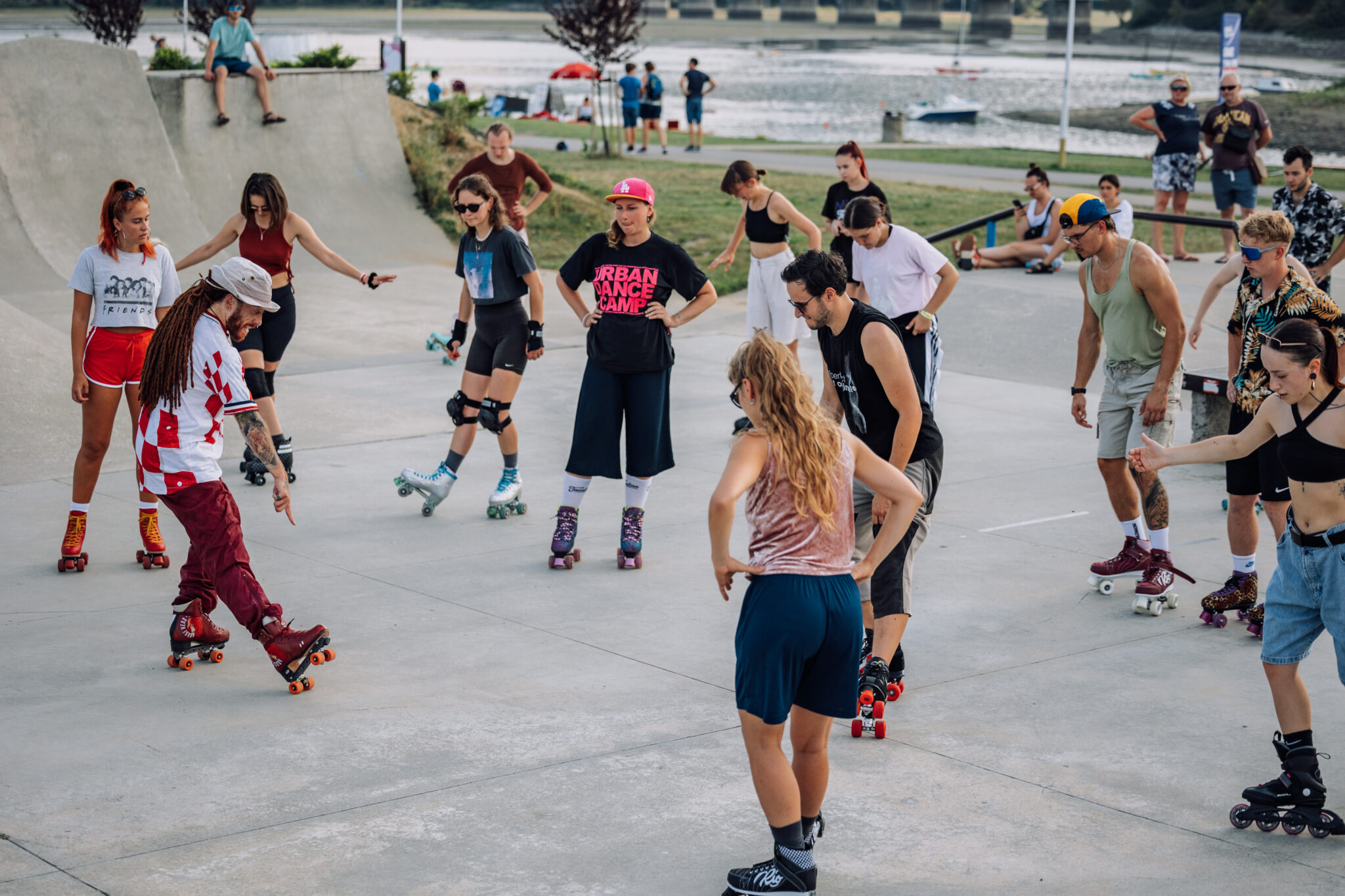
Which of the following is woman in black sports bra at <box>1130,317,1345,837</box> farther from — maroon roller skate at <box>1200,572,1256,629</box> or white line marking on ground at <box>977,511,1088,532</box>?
white line marking on ground at <box>977,511,1088,532</box>

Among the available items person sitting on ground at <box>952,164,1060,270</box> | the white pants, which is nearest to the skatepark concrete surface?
the white pants

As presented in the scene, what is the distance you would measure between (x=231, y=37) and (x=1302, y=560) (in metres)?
16.3

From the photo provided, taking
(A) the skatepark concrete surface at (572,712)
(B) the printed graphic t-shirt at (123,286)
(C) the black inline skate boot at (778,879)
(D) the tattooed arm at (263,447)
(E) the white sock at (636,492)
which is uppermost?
(B) the printed graphic t-shirt at (123,286)

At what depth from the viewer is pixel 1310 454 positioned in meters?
4.80

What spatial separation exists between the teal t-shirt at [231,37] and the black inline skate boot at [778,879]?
52.2ft

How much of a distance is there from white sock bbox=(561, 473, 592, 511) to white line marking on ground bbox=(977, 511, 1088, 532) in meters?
2.48

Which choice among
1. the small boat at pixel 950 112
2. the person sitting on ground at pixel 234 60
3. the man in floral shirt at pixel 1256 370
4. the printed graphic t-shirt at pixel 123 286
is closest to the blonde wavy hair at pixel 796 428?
the man in floral shirt at pixel 1256 370

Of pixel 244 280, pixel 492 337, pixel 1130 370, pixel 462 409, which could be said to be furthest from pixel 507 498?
pixel 1130 370

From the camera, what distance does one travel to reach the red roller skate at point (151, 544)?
7.67 metres

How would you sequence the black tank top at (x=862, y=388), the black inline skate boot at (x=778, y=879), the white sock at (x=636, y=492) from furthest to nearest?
the white sock at (x=636, y=492) → the black tank top at (x=862, y=388) → the black inline skate boot at (x=778, y=879)

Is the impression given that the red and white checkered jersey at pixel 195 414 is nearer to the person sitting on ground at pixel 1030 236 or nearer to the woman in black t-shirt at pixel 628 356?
the woman in black t-shirt at pixel 628 356

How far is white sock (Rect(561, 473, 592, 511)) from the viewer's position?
8031 millimetres

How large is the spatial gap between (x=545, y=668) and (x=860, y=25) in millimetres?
194618

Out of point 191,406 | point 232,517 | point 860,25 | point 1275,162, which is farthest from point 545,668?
point 860,25
